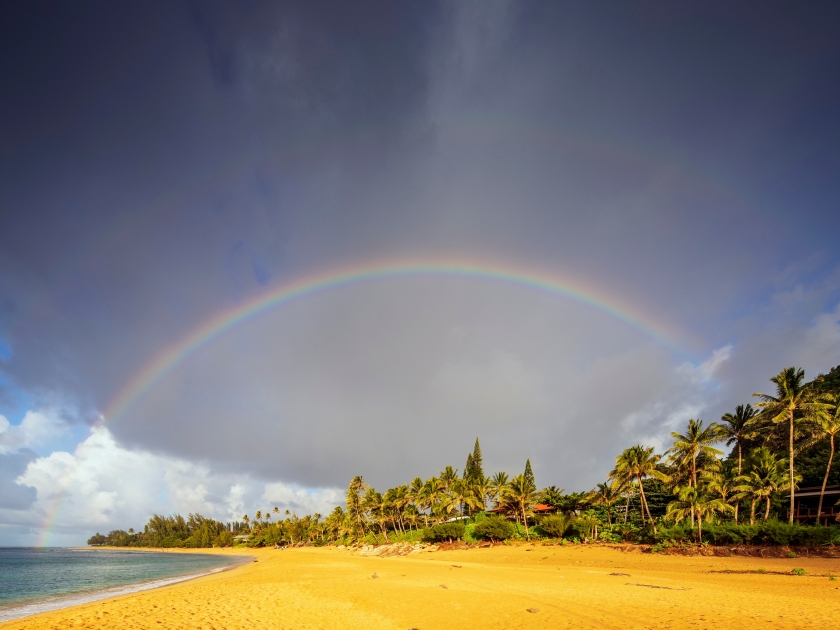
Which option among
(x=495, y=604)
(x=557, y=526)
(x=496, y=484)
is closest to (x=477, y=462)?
(x=496, y=484)

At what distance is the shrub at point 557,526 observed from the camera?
170 ft

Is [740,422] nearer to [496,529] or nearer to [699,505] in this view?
[699,505]

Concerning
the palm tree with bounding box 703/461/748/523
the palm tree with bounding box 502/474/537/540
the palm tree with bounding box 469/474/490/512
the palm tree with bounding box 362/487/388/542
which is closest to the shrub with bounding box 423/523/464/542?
the palm tree with bounding box 502/474/537/540

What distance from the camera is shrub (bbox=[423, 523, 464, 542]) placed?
6106 centimetres

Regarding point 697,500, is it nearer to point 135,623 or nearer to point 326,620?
point 326,620

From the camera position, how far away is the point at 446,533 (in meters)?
61.5

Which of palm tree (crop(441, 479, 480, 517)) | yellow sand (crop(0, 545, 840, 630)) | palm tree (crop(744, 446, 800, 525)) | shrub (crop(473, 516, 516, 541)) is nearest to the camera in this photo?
yellow sand (crop(0, 545, 840, 630))

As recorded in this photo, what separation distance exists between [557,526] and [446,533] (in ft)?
55.2

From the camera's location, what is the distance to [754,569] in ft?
89.8

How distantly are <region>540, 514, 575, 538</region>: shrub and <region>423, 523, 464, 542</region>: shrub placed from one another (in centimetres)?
1269

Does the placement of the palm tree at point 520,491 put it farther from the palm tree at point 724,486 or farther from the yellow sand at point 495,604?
the yellow sand at point 495,604

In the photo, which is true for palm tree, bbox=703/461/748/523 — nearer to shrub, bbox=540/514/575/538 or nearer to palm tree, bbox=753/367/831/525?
palm tree, bbox=753/367/831/525

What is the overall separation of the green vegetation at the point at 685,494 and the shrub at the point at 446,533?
0.48ft

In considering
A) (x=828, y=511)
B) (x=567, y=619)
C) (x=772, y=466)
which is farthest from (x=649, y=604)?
(x=828, y=511)
